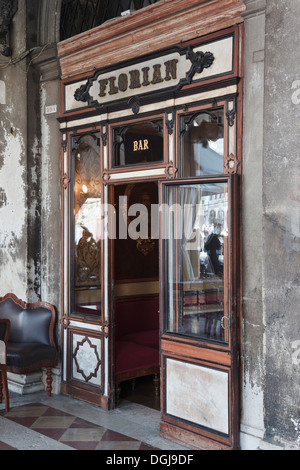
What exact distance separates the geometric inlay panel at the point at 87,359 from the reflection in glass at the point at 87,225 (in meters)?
0.32

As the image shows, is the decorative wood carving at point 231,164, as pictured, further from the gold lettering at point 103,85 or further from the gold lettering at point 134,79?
the gold lettering at point 103,85

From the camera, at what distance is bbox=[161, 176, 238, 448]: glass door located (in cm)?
427

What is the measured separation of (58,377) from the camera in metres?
6.16

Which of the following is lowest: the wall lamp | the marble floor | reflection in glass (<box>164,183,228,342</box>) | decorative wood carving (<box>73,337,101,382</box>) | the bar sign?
the marble floor

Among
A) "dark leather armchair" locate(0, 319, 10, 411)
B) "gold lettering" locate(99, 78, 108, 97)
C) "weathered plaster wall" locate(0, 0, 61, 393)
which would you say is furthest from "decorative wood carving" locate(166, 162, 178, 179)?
"dark leather armchair" locate(0, 319, 10, 411)

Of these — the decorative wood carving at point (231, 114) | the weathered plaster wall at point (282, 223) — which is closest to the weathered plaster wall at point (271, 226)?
the weathered plaster wall at point (282, 223)

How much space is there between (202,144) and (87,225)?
1.84m

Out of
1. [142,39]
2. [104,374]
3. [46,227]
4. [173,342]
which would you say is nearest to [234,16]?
[142,39]

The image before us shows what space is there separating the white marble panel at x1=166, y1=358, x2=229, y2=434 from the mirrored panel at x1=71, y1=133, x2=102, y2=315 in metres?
1.40

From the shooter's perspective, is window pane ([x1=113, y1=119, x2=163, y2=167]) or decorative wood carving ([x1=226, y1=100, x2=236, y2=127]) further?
window pane ([x1=113, y1=119, x2=163, y2=167])

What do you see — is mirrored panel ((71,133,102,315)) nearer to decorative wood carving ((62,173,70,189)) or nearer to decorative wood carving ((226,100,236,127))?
decorative wood carving ((62,173,70,189))

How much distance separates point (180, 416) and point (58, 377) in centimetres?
200

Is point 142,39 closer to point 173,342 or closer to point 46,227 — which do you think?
point 46,227

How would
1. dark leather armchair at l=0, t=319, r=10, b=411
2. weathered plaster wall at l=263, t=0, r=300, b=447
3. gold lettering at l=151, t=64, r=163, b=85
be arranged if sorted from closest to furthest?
weathered plaster wall at l=263, t=0, r=300, b=447, gold lettering at l=151, t=64, r=163, b=85, dark leather armchair at l=0, t=319, r=10, b=411
